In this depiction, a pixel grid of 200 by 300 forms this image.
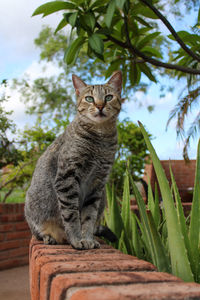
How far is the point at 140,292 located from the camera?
0.87 m

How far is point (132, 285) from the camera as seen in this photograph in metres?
0.97

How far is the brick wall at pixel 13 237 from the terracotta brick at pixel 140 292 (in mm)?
4323

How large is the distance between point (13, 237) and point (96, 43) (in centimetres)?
401

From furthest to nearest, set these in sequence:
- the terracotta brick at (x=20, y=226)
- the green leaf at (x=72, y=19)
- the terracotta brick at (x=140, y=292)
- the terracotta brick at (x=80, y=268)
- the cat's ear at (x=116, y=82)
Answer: the terracotta brick at (x=20, y=226) < the cat's ear at (x=116, y=82) < the green leaf at (x=72, y=19) < the terracotta brick at (x=80, y=268) < the terracotta brick at (x=140, y=292)

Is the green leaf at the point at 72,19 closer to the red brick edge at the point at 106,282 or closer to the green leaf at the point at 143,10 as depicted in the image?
the green leaf at the point at 143,10

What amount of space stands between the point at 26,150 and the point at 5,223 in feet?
8.06

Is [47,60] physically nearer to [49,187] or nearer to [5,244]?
[5,244]

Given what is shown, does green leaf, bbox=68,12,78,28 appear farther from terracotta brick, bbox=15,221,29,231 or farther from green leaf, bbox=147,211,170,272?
terracotta brick, bbox=15,221,29,231

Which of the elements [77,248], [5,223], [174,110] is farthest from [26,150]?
[77,248]

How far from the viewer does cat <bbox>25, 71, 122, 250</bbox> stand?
2016mm

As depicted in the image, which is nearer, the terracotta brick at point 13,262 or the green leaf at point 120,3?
the green leaf at point 120,3

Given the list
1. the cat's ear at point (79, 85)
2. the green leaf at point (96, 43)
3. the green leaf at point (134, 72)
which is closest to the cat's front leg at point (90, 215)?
the cat's ear at point (79, 85)

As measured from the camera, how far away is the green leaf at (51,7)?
6.79 feet

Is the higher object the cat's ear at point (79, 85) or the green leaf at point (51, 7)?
the green leaf at point (51, 7)
